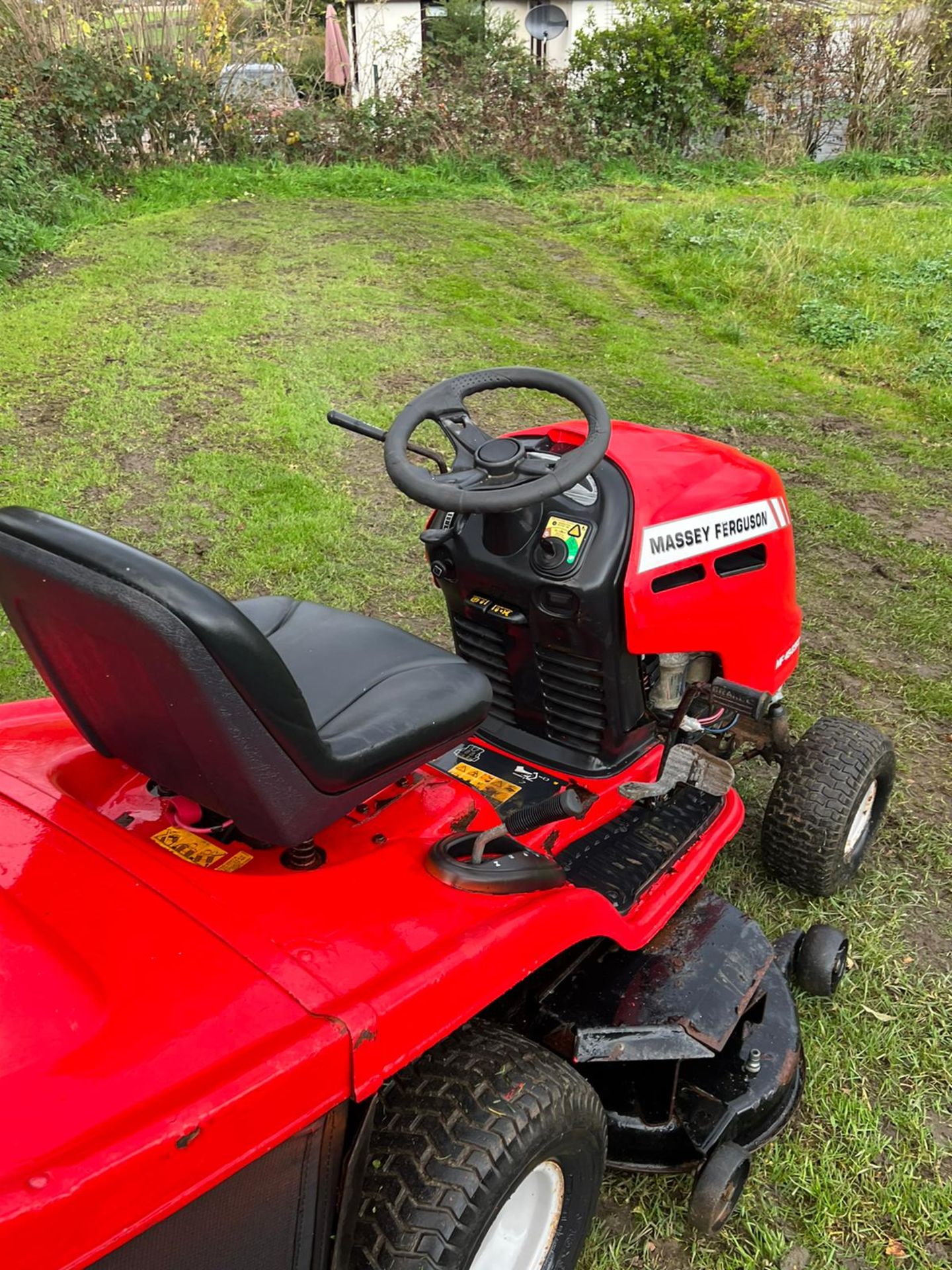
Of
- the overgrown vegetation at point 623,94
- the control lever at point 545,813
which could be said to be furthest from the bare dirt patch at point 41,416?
the overgrown vegetation at point 623,94

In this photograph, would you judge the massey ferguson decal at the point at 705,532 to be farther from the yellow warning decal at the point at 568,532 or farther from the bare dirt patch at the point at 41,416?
the bare dirt patch at the point at 41,416

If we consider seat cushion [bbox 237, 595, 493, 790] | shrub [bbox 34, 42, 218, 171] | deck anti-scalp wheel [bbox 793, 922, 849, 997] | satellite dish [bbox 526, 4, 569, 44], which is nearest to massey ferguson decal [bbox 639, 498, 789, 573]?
seat cushion [bbox 237, 595, 493, 790]

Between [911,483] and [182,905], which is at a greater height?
[182,905]

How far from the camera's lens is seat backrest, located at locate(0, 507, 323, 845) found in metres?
1.27

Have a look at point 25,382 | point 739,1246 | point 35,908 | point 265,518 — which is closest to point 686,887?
point 739,1246

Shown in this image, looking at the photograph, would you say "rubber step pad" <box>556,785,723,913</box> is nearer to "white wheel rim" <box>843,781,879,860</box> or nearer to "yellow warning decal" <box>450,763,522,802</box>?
"yellow warning decal" <box>450,763,522,802</box>

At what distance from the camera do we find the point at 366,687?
1850 millimetres

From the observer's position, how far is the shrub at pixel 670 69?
1051 cm

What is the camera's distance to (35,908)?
1359 mm

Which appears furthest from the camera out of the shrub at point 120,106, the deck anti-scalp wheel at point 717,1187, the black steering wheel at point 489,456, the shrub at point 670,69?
the shrub at point 670,69

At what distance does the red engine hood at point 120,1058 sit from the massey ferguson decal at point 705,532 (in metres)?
1.25

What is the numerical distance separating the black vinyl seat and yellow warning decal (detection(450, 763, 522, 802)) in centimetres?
56

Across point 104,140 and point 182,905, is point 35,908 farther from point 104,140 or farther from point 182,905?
point 104,140

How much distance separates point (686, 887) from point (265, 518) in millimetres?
2829
